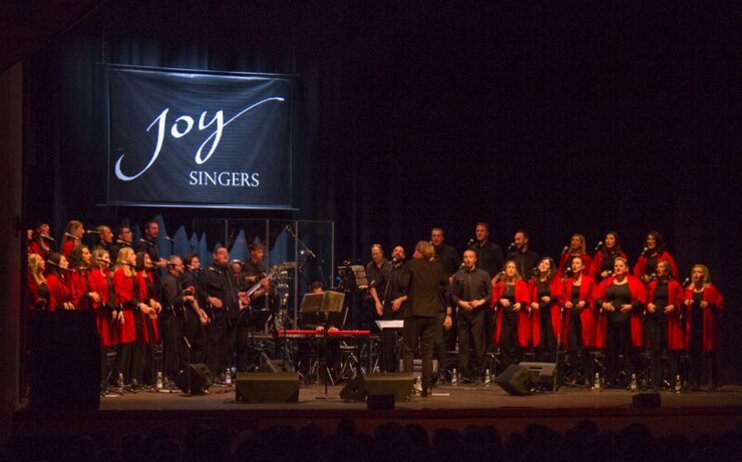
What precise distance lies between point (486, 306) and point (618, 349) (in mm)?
2149

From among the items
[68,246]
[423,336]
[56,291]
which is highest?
[68,246]

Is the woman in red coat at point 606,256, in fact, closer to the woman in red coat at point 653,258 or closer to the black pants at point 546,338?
the woman in red coat at point 653,258

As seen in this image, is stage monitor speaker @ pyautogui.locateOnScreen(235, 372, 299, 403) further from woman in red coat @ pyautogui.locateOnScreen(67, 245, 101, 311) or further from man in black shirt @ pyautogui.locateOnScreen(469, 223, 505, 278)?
man in black shirt @ pyautogui.locateOnScreen(469, 223, 505, 278)

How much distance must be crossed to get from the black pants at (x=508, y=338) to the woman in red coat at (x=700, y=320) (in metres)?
2.58

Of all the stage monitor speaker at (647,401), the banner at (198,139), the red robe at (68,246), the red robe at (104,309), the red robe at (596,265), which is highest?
the banner at (198,139)

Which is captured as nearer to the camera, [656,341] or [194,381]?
[194,381]

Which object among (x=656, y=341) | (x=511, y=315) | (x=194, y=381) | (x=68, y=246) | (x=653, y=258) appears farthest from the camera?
(x=511, y=315)

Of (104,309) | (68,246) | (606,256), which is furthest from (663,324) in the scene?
(68,246)

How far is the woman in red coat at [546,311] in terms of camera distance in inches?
607

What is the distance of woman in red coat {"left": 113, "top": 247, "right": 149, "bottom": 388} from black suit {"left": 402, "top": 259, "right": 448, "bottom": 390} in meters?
3.38

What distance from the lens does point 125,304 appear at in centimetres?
Answer: 1311

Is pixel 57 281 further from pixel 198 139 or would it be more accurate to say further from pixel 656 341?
pixel 656 341

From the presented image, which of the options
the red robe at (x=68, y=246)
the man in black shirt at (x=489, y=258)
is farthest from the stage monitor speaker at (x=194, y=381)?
the man in black shirt at (x=489, y=258)

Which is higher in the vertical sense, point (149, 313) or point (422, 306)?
point (422, 306)
